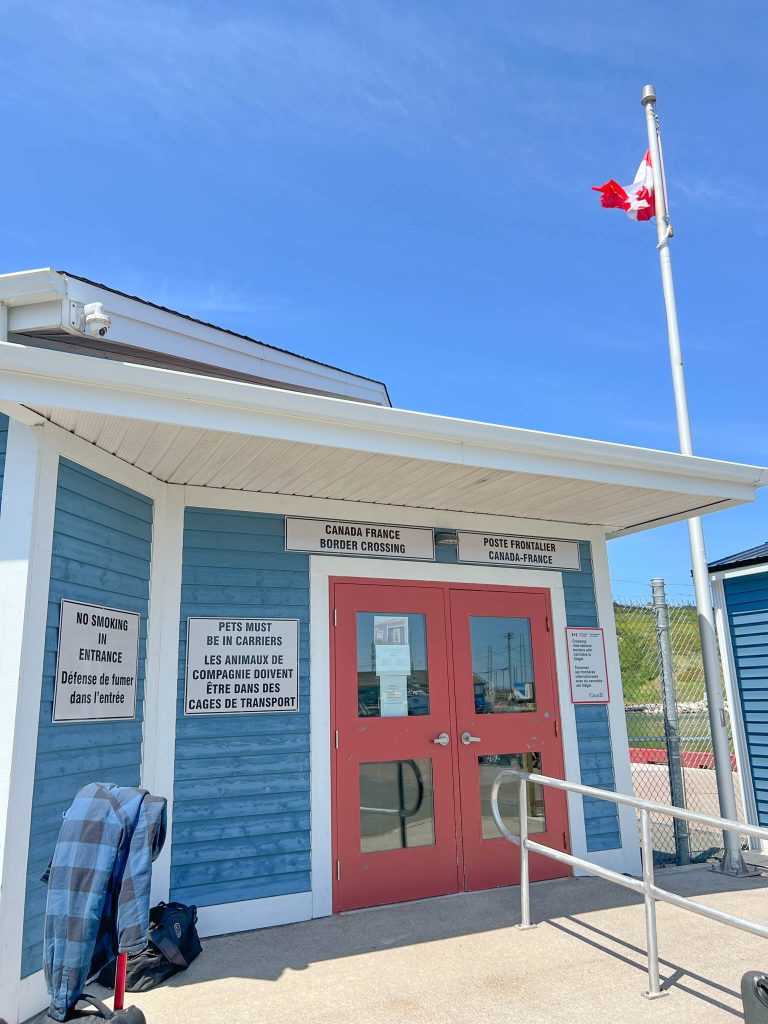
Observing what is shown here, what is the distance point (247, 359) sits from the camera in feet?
18.8

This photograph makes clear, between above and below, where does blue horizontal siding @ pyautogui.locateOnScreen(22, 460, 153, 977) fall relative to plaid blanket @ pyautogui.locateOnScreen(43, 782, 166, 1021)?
above

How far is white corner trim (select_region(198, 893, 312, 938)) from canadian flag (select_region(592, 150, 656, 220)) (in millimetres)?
7117

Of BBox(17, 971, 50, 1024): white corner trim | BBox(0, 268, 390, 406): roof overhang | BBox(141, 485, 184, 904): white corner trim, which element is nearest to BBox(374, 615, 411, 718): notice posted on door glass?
BBox(141, 485, 184, 904): white corner trim

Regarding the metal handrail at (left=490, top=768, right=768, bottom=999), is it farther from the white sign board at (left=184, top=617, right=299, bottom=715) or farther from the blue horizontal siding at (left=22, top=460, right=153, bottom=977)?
the blue horizontal siding at (left=22, top=460, right=153, bottom=977)

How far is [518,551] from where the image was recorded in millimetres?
5699

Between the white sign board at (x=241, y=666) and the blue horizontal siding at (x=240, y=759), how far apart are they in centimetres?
5

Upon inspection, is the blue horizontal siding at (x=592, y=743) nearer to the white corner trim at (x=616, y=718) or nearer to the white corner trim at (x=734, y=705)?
the white corner trim at (x=616, y=718)

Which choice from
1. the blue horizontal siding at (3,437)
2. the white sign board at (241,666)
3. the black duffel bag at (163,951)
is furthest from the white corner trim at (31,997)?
the blue horizontal siding at (3,437)

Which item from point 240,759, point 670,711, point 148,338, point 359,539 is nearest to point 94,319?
point 148,338

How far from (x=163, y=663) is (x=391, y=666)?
153cm

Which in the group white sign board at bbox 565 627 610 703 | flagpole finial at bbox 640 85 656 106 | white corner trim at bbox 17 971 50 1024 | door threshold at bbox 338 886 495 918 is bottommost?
door threshold at bbox 338 886 495 918

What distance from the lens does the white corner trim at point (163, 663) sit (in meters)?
4.20

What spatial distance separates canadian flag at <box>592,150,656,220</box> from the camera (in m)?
7.61

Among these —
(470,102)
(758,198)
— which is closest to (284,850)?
(470,102)
